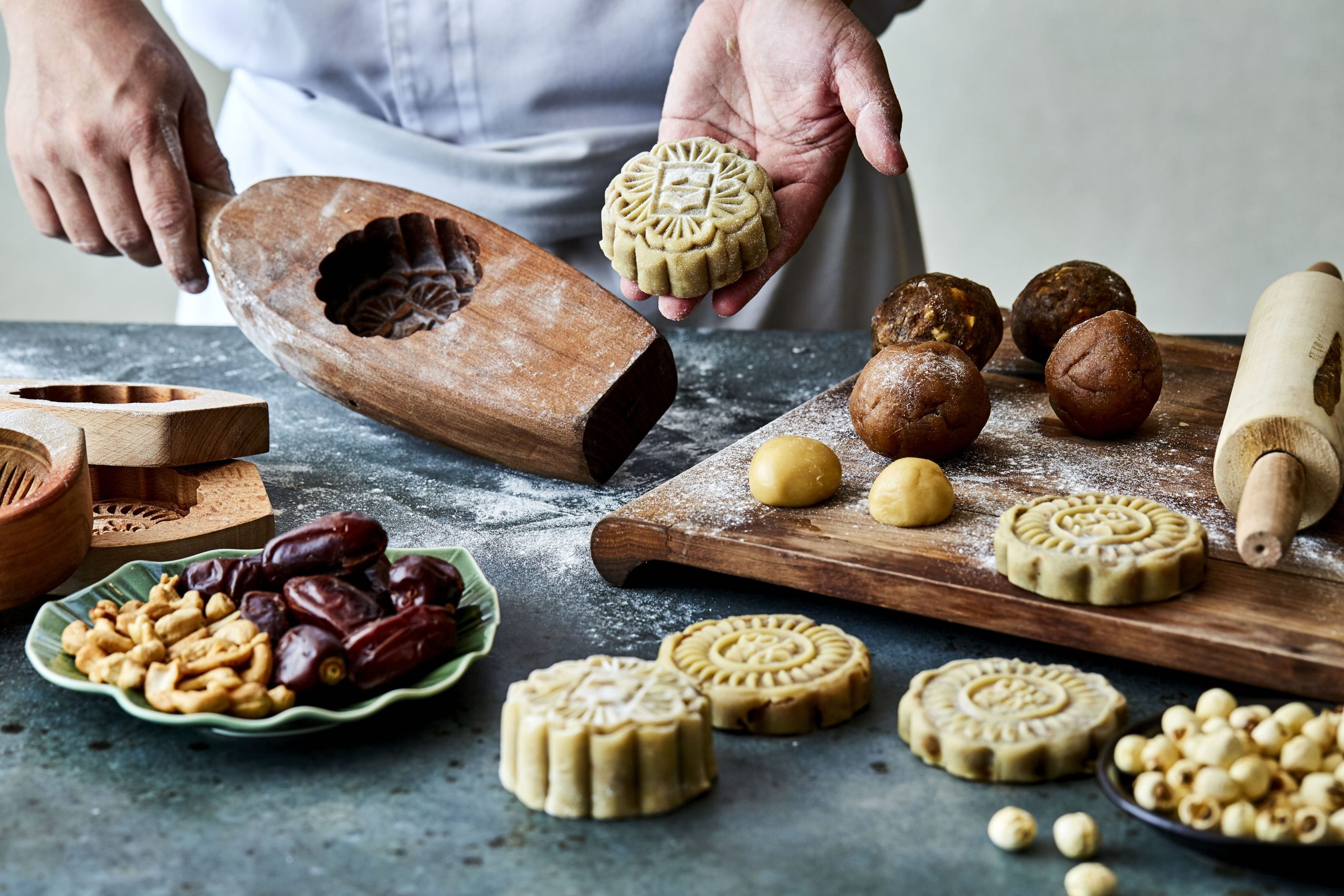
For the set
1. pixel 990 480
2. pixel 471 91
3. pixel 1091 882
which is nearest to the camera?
pixel 1091 882

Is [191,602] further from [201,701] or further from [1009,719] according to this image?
[1009,719]

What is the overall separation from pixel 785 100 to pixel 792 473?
856 mm

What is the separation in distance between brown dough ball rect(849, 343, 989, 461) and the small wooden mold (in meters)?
0.80

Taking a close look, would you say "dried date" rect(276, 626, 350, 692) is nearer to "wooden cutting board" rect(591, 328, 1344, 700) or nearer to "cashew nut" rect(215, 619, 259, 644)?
"cashew nut" rect(215, 619, 259, 644)

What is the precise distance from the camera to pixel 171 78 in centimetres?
222

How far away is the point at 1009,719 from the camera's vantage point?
→ 1064mm

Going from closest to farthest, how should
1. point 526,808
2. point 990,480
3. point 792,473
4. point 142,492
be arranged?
point 526,808, point 792,473, point 990,480, point 142,492

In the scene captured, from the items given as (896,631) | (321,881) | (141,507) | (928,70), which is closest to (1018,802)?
(896,631)

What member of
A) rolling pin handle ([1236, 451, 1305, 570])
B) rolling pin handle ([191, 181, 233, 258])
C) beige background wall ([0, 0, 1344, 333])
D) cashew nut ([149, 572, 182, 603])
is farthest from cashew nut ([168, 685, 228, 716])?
beige background wall ([0, 0, 1344, 333])

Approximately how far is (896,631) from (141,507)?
1032mm

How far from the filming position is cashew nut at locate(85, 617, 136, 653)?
116 centimetres

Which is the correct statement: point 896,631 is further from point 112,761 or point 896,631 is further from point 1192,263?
point 1192,263

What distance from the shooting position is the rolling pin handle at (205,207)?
2.18m

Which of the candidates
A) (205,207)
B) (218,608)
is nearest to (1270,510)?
(218,608)
